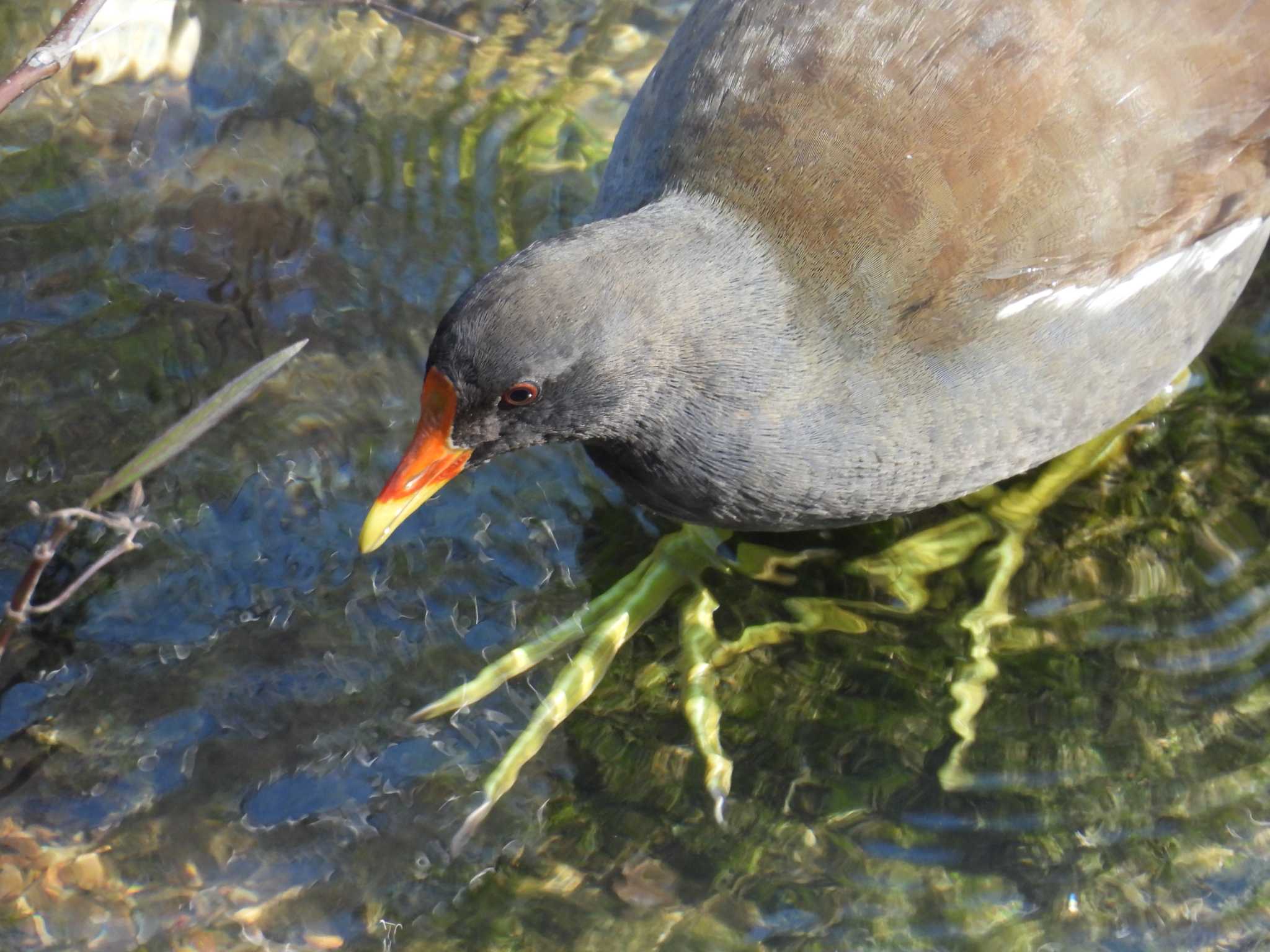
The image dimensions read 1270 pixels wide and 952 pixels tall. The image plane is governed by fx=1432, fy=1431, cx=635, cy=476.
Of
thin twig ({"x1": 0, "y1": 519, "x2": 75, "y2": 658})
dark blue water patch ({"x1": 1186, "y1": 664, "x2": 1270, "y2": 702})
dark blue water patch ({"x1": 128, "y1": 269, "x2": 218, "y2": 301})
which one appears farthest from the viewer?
dark blue water patch ({"x1": 128, "y1": 269, "x2": 218, "y2": 301})

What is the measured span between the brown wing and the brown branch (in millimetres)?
1229

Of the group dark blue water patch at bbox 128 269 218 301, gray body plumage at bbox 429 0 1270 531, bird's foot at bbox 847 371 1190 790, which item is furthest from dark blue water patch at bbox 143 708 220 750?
bird's foot at bbox 847 371 1190 790

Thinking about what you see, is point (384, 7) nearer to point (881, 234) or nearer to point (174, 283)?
point (174, 283)

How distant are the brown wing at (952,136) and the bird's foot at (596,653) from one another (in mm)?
980

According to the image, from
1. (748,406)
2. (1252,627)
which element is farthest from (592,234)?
(1252,627)

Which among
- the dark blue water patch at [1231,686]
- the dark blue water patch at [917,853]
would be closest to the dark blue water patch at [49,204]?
the dark blue water patch at [917,853]

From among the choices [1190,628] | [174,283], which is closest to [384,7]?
[174,283]

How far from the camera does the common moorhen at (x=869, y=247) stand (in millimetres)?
2982

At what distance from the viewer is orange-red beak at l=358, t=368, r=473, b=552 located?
9.62 ft

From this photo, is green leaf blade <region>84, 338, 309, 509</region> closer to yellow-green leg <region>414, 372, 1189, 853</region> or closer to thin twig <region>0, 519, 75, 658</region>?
thin twig <region>0, 519, 75, 658</region>

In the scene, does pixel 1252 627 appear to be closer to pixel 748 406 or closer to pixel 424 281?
pixel 748 406

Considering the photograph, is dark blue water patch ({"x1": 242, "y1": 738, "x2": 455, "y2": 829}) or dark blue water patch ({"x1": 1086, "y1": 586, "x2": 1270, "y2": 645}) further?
dark blue water patch ({"x1": 1086, "y1": 586, "x2": 1270, "y2": 645})

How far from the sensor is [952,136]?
10.1 ft

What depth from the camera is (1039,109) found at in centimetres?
310
